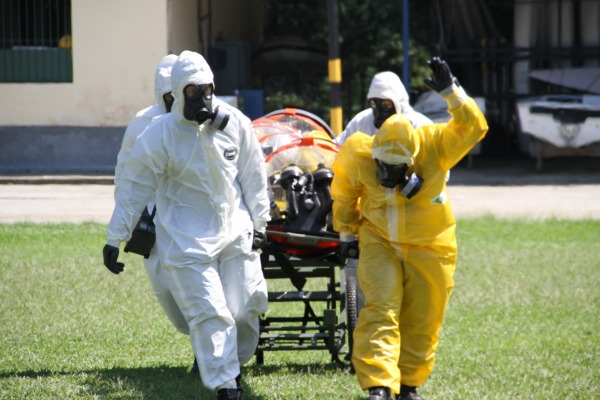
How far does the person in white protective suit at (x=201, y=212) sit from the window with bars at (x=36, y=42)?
12.4m

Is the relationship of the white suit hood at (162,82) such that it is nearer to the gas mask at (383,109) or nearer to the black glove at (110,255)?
the gas mask at (383,109)

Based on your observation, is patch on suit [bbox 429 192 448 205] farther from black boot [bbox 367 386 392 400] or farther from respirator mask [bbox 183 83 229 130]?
respirator mask [bbox 183 83 229 130]

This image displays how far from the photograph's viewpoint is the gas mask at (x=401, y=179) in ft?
19.1

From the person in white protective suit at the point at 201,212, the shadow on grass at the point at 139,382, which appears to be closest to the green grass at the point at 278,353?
the shadow on grass at the point at 139,382

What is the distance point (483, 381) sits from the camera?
263 inches

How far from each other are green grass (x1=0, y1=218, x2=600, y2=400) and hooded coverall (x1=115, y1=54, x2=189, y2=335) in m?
0.46

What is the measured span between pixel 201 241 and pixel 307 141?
55.3 inches

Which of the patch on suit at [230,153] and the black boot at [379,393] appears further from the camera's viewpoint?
the patch on suit at [230,153]

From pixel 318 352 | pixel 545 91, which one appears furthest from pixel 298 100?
pixel 318 352

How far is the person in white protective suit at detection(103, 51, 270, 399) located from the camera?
586 cm

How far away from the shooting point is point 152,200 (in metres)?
6.81

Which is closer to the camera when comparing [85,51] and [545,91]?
[85,51]

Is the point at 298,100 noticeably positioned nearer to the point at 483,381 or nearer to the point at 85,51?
the point at 85,51

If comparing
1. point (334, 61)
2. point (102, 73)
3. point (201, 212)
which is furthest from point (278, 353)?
point (102, 73)
